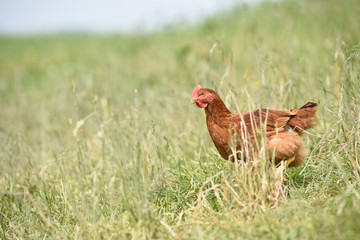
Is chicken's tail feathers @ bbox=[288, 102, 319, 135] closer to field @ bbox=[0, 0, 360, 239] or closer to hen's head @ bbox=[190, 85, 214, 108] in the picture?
Result: field @ bbox=[0, 0, 360, 239]

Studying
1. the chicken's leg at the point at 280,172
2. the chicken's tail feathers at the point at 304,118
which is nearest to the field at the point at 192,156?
the chicken's leg at the point at 280,172

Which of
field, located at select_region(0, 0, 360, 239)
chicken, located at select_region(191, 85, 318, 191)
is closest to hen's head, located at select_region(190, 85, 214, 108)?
chicken, located at select_region(191, 85, 318, 191)

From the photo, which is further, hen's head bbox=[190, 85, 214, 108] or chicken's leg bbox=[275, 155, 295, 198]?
hen's head bbox=[190, 85, 214, 108]

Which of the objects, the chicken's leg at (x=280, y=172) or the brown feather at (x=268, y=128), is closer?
the chicken's leg at (x=280, y=172)

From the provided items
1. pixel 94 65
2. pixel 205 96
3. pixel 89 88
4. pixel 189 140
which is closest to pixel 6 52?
pixel 94 65

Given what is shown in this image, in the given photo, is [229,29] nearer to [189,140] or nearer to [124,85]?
[124,85]

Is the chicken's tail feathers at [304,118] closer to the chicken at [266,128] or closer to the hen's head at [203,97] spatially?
the chicken at [266,128]

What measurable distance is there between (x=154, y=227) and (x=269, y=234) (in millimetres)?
733

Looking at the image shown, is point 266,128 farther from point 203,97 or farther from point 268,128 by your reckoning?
point 203,97

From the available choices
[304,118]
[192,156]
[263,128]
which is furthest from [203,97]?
[192,156]

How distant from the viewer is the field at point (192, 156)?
2412 mm

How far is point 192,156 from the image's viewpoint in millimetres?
3754

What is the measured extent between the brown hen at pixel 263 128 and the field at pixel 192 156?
134 mm

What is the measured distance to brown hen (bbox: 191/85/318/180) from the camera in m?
2.76
